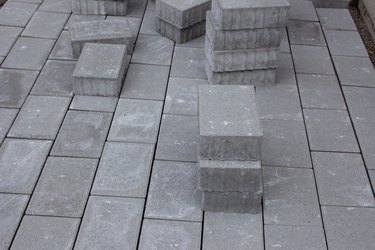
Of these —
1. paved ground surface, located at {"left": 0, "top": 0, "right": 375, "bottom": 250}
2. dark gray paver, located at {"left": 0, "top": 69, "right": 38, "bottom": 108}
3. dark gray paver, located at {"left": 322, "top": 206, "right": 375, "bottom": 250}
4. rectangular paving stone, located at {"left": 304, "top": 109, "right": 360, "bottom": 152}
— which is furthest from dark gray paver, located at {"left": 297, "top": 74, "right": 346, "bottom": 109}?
dark gray paver, located at {"left": 0, "top": 69, "right": 38, "bottom": 108}

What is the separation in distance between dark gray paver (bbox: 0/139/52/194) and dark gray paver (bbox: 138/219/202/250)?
4.18 ft

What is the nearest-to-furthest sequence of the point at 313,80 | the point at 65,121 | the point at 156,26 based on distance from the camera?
the point at 65,121 → the point at 313,80 → the point at 156,26

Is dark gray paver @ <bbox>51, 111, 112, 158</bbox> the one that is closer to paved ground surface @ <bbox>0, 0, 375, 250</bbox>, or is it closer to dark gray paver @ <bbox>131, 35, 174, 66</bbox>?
paved ground surface @ <bbox>0, 0, 375, 250</bbox>

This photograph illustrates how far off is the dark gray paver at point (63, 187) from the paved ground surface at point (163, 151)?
0.01 meters

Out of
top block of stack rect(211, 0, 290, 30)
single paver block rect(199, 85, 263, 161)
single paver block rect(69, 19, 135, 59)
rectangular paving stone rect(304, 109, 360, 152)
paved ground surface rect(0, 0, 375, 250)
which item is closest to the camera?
single paver block rect(199, 85, 263, 161)

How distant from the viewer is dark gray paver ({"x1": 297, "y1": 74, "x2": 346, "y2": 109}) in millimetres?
6812

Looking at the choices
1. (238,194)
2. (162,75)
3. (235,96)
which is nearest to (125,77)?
(162,75)

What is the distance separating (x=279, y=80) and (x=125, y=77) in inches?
78.6

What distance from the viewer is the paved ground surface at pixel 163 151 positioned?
512cm

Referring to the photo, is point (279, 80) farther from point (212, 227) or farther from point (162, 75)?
point (212, 227)

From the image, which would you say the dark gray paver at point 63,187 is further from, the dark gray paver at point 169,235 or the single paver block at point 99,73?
the single paver block at point 99,73

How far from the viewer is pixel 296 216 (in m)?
5.30

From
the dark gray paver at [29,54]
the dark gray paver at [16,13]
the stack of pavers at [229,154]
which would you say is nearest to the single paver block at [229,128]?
the stack of pavers at [229,154]

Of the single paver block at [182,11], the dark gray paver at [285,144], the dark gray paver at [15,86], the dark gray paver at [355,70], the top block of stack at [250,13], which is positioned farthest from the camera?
the single paver block at [182,11]
